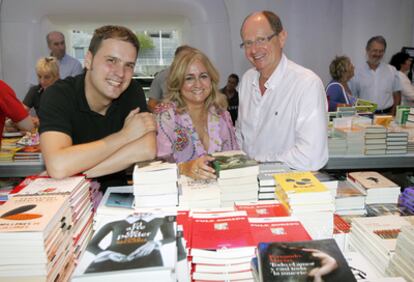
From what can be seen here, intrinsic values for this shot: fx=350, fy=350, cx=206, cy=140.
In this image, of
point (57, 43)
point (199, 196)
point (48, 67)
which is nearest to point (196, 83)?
point (199, 196)

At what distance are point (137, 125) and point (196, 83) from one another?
0.70m

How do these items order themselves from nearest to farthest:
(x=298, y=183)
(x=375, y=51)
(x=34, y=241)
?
(x=34, y=241)
(x=298, y=183)
(x=375, y=51)

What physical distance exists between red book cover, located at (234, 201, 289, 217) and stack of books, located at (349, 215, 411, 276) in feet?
1.06

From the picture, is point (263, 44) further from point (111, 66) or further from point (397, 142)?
point (397, 142)

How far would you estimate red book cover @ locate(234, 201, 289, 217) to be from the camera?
4.61 ft

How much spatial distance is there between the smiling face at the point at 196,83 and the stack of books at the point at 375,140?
1986 millimetres

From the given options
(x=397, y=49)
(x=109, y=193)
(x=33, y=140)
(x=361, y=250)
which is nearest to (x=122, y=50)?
(x=109, y=193)

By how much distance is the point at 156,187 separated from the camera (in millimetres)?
1586

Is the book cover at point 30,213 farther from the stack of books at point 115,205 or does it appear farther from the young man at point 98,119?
the young man at point 98,119

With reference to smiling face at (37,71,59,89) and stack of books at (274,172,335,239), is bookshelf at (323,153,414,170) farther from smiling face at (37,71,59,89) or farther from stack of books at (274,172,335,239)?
smiling face at (37,71,59,89)

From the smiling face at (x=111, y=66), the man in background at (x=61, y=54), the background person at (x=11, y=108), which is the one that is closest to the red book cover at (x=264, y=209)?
the smiling face at (x=111, y=66)

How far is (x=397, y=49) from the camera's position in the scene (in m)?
7.30

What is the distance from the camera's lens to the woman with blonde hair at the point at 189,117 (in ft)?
8.09

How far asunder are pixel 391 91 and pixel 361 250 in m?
4.79
